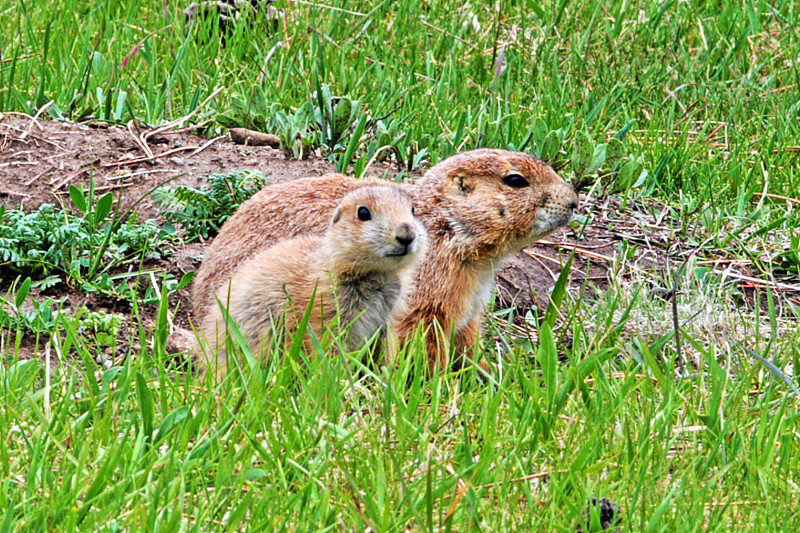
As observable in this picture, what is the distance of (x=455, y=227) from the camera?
4.22 metres

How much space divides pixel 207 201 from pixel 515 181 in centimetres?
159

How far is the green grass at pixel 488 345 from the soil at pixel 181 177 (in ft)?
0.62

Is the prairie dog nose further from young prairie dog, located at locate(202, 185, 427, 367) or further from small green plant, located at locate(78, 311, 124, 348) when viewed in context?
small green plant, located at locate(78, 311, 124, 348)

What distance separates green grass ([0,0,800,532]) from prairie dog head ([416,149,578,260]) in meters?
0.44

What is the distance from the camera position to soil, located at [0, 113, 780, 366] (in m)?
4.97

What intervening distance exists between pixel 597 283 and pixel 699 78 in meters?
2.62

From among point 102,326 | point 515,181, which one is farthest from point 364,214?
point 102,326

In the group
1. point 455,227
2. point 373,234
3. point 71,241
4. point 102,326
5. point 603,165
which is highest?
point 373,234

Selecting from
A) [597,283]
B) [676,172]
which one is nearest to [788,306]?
[597,283]

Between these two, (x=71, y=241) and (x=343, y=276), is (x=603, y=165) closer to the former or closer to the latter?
(x=343, y=276)

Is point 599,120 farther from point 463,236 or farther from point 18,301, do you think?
point 18,301

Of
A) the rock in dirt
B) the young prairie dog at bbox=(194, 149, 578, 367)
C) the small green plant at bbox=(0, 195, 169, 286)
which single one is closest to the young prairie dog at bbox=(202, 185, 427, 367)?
the young prairie dog at bbox=(194, 149, 578, 367)

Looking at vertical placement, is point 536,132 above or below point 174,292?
above

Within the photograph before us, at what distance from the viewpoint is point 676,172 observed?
5.77m
